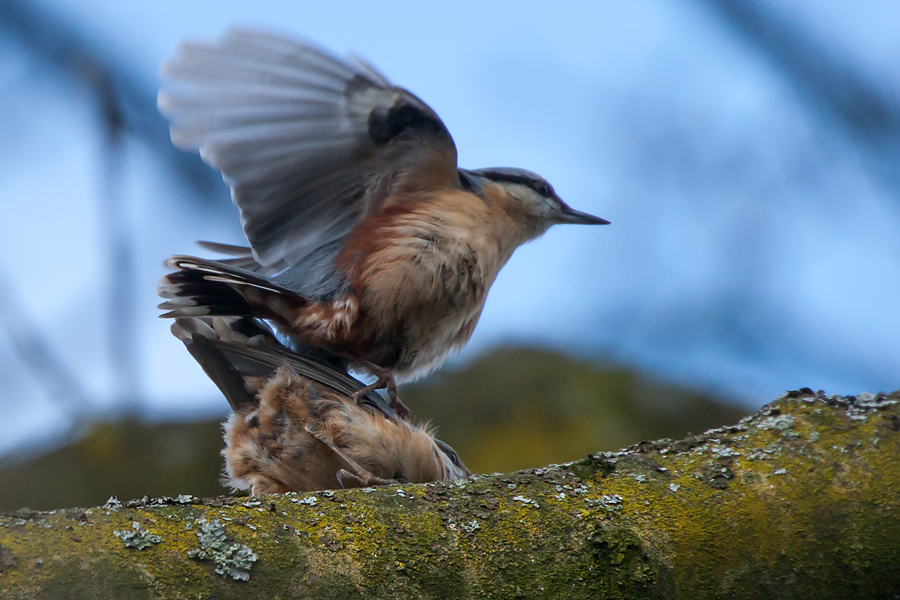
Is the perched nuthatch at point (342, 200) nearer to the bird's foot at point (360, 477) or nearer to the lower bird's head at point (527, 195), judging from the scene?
the lower bird's head at point (527, 195)

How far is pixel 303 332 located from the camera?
2.76m

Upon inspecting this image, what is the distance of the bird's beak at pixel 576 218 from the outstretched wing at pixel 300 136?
63cm

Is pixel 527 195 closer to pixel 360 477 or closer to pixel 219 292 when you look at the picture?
pixel 219 292

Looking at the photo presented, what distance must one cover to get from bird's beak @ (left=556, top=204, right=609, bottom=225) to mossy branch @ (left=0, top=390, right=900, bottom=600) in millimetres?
1840

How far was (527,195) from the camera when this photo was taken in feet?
10.9

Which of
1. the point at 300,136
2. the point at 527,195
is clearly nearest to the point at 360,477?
the point at 300,136

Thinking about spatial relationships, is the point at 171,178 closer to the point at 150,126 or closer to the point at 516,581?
the point at 150,126

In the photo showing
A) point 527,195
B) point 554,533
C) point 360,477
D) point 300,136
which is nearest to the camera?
point 554,533

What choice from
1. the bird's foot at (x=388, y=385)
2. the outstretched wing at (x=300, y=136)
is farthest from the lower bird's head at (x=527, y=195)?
the bird's foot at (x=388, y=385)

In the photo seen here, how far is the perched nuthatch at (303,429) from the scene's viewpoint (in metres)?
2.38

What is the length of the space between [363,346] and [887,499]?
166cm

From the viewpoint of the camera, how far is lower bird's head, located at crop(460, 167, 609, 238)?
3225mm

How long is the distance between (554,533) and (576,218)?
7.16 ft

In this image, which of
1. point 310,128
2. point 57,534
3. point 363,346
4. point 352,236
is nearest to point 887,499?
point 57,534
